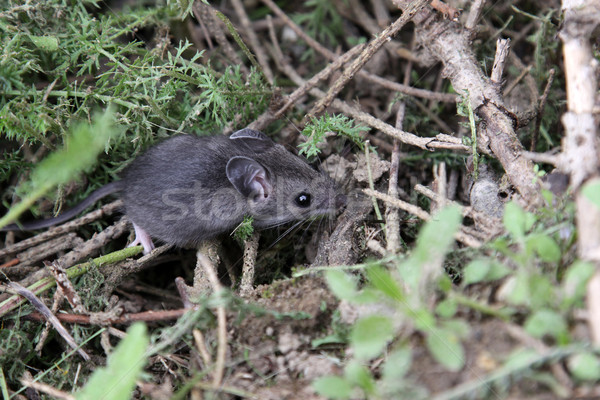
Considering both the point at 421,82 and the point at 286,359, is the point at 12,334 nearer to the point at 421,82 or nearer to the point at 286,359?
the point at 286,359

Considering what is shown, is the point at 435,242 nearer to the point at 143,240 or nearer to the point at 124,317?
the point at 124,317

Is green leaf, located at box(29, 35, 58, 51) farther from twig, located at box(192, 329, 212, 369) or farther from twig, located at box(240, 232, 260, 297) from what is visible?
twig, located at box(192, 329, 212, 369)

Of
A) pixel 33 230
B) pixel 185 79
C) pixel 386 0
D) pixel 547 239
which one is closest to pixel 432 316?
pixel 547 239

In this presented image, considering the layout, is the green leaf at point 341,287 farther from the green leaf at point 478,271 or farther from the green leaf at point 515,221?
the green leaf at point 515,221

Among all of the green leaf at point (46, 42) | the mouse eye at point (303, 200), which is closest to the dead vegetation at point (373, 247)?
the mouse eye at point (303, 200)

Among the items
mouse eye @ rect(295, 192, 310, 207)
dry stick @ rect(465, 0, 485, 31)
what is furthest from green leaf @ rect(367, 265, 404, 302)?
dry stick @ rect(465, 0, 485, 31)
